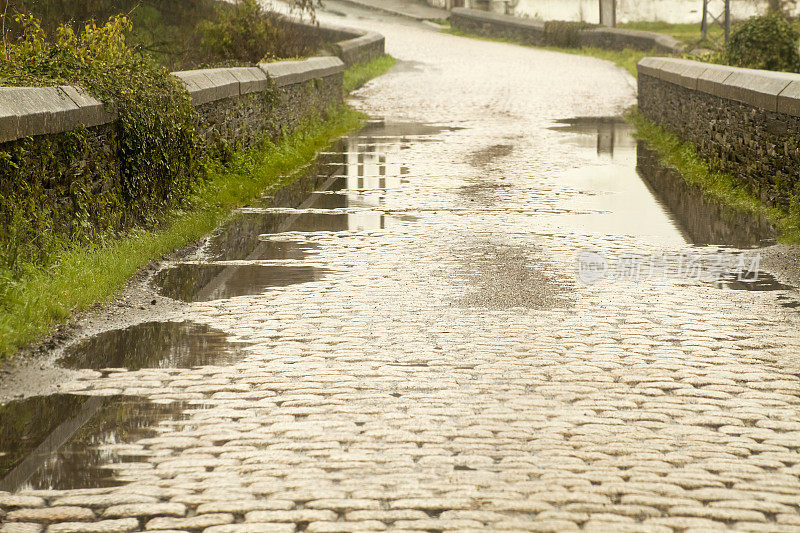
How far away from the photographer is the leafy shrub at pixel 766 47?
22297 mm

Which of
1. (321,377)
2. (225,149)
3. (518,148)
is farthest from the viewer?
(518,148)

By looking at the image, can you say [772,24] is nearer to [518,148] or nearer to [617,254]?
[518,148]

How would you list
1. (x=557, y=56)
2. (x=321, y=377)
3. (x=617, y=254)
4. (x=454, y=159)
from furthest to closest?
(x=557, y=56) < (x=454, y=159) < (x=617, y=254) < (x=321, y=377)

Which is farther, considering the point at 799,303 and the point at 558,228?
the point at 558,228

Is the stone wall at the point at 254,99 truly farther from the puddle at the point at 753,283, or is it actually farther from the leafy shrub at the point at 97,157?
the puddle at the point at 753,283

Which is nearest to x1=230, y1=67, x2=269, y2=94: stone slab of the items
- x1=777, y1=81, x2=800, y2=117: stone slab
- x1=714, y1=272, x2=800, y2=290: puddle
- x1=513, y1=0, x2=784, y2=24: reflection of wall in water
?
x1=777, y1=81, x2=800, y2=117: stone slab

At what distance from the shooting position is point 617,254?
33.8ft

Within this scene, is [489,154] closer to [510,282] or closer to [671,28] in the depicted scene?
[510,282]

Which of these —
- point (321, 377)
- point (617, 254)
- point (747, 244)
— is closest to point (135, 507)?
point (321, 377)

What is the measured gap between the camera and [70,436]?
5480mm

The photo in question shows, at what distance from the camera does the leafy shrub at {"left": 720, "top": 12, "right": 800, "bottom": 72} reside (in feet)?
73.2

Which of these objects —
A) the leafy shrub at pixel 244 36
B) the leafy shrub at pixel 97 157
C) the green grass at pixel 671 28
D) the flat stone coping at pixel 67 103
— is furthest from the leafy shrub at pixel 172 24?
the green grass at pixel 671 28

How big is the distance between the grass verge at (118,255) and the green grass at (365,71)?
44.9 ft

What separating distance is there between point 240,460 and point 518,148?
48.4 feet
